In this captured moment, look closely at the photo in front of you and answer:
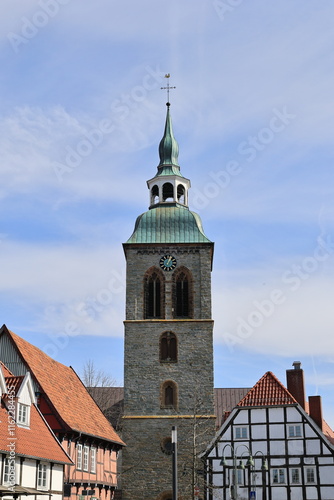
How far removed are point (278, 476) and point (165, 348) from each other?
1333cm

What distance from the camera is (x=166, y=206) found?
53.1 metres

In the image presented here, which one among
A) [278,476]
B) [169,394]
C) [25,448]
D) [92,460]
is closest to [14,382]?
[25,448]

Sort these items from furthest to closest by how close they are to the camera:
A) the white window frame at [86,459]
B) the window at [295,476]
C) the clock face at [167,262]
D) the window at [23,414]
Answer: the clock face at [167,262] → the window at [295,476] → the white window frame at [86,459] → the window at [23,414]

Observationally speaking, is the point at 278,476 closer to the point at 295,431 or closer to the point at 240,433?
the point at 295,431

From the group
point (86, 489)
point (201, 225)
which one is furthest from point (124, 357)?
point (86, 489)

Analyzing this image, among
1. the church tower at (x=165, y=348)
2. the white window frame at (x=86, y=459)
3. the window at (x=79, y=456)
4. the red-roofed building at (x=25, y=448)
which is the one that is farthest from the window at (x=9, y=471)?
the church tower at (x=165, y=348)

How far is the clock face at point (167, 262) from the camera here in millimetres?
50312

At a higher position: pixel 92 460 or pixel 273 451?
pixel 273 451

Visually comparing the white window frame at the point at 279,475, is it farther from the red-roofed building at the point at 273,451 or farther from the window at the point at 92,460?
the window at the point at 92,460

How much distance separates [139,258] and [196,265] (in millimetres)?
4026

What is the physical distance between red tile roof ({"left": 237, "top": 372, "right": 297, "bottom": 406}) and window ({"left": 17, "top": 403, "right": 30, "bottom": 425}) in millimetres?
15446

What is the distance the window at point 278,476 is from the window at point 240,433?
2.41 meters

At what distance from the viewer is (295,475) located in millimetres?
37594

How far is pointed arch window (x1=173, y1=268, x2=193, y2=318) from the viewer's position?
49.6 meters
